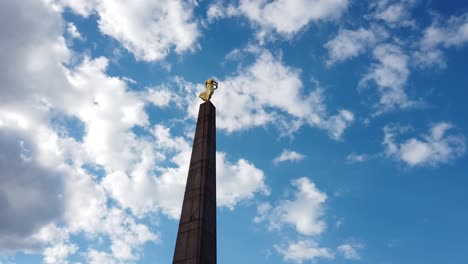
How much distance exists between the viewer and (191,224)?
16.3 meters

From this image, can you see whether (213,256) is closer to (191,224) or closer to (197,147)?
(191,224)

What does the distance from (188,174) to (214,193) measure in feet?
5.26

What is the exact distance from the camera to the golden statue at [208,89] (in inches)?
832

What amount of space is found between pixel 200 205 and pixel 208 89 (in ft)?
24.1

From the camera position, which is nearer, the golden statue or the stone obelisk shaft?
the stone obelisk shaft

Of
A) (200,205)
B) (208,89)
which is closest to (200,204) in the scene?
(200,205)

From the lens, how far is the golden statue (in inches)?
832

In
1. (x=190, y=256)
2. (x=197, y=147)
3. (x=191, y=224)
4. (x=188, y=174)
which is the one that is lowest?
(x=190, y=256)

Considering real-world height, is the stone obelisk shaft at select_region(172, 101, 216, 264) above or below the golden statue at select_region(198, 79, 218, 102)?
below

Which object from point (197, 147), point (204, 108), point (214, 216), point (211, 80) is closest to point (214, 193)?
point (214, 216)

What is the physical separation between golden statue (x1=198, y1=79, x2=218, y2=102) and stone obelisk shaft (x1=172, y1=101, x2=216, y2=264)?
1.06 meters

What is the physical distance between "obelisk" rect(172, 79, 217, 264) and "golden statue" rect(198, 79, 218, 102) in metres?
1.00

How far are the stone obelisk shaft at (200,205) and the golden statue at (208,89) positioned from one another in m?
1.06

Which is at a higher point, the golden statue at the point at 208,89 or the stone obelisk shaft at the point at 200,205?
the golden statue at the point at 208,89
